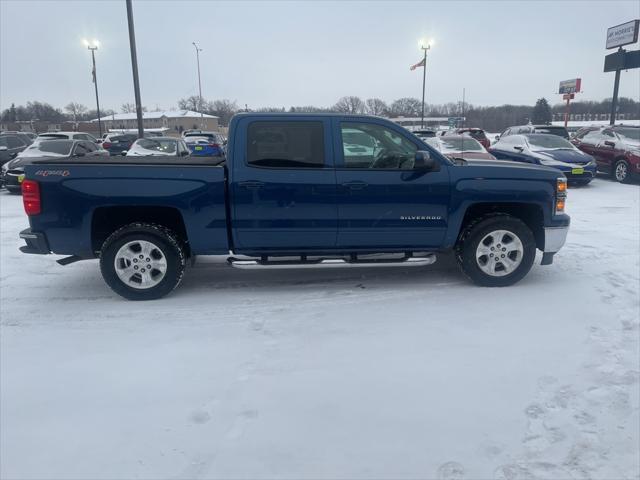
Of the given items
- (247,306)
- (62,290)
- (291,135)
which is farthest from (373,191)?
(62,290)

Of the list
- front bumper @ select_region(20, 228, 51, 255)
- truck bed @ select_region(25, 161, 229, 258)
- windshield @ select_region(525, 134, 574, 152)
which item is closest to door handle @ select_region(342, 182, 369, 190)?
truck bed @ select_region(25, 161, 229, 258)

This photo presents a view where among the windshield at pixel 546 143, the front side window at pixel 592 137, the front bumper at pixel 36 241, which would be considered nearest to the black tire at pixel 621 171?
the front side window at pixel 592 137

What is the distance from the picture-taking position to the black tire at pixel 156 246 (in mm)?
4887

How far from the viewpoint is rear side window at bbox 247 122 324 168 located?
4.96m

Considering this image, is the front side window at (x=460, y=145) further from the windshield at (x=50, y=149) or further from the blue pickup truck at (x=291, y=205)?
the windshield at (x=50, y=149)

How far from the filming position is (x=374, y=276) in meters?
5.84

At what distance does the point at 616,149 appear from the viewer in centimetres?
1496

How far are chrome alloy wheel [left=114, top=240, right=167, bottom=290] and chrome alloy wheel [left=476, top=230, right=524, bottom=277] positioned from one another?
3418 millimetres

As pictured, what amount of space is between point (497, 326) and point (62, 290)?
4.66m

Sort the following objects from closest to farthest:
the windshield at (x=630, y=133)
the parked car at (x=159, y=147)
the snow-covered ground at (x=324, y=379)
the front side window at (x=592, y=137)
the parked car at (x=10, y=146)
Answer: the snow-covered ground at (x=324, y=379)
the parked car at (x=159, y=147)
the parked car at (x=10, y=146)
the windshield at (x=630, y=133)
the front side window at (x=592, y=137)

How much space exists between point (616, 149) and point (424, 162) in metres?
13.1

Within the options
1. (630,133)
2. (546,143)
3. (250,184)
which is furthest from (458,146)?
(250,184)

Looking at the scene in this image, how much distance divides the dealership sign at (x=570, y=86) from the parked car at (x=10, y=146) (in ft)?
140

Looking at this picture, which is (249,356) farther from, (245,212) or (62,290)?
(62,290)
